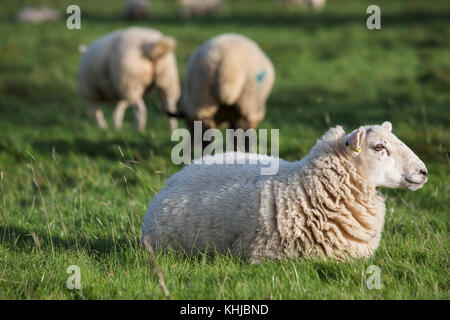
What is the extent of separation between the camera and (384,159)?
3297mm

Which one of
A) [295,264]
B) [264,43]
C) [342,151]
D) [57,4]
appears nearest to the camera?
[295,264]

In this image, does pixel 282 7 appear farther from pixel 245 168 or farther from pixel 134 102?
pixel 245 168

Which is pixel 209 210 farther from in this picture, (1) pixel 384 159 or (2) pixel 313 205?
(1) pixel 384 159

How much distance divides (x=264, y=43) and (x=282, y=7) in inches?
331

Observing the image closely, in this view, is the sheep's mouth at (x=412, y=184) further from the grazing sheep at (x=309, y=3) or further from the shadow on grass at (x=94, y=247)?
the grazing sheep at (x=309, y=3)

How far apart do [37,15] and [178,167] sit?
2176 centimetres

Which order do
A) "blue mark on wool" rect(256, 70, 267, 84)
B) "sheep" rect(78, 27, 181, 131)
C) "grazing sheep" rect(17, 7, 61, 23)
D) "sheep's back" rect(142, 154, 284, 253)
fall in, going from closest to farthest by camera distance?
"sheep's back" rect(142, 154, 284, 253)
"blue mark on wool" rect(256, 70, 267, 84)
"sheep" rect(78, 27, 181, 131)
"grazing sheep" rect(17, 7, 61, 23)

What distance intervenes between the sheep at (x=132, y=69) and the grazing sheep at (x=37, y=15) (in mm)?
16228

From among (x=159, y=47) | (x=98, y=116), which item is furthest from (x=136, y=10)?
(x=159, y=47)

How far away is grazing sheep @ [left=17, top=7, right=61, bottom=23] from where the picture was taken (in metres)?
24.5

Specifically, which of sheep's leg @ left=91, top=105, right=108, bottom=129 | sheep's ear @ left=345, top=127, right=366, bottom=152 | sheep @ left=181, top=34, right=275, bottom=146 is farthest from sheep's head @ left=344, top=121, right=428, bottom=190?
sheep's leg @ left=91, top=105, right=108, bottom=129

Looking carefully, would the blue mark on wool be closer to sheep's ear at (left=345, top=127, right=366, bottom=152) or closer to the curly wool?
the curly wool

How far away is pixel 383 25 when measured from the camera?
60.3 ft
